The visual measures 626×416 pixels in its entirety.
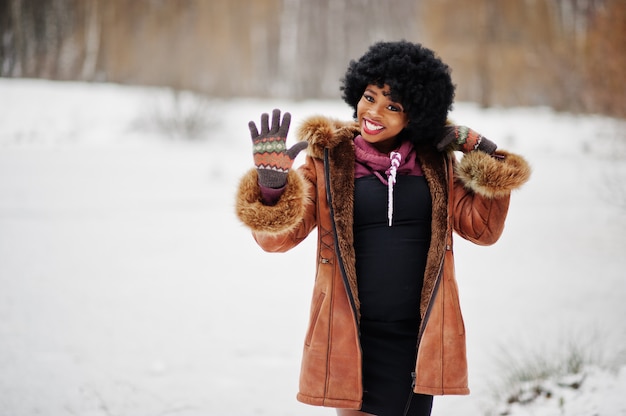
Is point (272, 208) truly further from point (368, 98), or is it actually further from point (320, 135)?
point (368, 98)

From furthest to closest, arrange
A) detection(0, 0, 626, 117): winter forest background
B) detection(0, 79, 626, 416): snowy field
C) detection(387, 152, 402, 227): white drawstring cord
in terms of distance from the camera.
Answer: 1. detection(0, 0, 626, 117): winter forest background
2. detection(0, 79, 626, 416): snowy field
3. detection(387, 152, 402, 227): white drawstring cord

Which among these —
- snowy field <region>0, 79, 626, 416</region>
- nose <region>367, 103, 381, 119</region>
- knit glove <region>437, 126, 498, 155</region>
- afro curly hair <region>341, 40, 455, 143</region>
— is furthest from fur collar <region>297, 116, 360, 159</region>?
snowy field <region>0, 79, 626, 416</region>

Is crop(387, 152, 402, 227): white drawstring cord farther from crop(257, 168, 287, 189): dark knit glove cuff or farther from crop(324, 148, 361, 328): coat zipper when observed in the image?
crop(257, 168, 287, 189): dark knit glove cuff

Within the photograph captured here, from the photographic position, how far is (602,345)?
350 centimetres

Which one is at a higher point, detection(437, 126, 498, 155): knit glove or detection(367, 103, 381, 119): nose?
detection(367, 103, 381, 119): nose

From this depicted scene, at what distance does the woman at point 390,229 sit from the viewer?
5.37 feet

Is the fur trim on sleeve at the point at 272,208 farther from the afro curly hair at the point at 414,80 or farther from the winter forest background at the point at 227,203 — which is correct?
the afro curly hair at the point at 414,80

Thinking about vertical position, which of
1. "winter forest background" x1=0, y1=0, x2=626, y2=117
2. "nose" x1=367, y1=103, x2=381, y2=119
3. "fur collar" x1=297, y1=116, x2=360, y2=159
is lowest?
"fur collar" x1=297, y1=116, x2=360, y2=159

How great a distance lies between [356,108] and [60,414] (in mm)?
2413

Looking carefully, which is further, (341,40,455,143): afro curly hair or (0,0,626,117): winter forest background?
(0,0,626,117): winter forest background

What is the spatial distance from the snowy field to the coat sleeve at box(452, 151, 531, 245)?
141 cm

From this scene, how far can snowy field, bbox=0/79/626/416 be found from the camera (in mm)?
3111

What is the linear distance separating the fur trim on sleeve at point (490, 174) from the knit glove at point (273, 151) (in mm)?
603

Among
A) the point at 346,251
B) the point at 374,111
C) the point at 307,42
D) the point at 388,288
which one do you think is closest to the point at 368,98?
the point at 374,111
